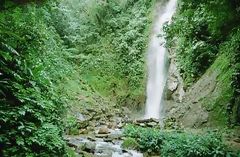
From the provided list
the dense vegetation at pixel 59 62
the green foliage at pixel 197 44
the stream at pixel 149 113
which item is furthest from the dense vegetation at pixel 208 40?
the dense vegetation at pixel 59 62

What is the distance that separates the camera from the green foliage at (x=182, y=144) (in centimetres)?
741

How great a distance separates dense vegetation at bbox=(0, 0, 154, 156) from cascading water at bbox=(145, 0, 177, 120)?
1.60ft

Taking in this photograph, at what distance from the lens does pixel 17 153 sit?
599 centimetres

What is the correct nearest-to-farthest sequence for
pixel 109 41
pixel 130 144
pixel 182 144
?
1. pixel 182 144
2. pixel 130 144
3. pixel 109 41

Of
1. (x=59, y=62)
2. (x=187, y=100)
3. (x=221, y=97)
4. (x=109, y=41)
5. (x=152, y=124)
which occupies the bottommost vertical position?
(x=152, y=124)

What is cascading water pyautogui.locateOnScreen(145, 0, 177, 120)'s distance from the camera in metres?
16.7

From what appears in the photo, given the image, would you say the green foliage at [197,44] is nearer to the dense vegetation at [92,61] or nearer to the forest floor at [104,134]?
the dense vegetation at [92,61]

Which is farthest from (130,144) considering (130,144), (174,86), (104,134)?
(174,86)

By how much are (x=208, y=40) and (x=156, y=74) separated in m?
4.94

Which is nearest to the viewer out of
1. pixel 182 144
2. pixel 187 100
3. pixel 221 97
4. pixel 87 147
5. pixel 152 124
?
pixel 182 144

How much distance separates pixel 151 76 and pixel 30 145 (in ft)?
42.0

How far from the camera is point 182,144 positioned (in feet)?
26.0

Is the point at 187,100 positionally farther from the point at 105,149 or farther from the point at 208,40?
the point at 105,149

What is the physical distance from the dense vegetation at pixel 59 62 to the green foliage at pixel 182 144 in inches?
104
